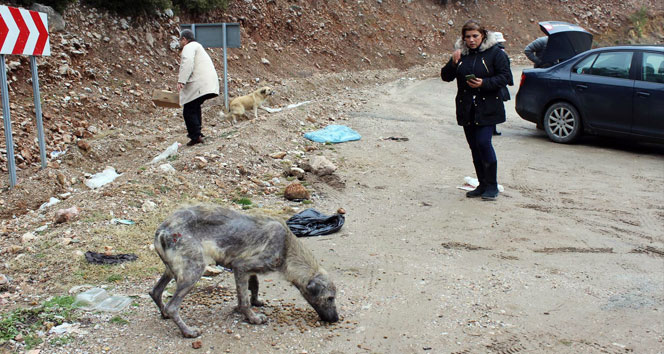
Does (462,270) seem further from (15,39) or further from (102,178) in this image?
(15,39)

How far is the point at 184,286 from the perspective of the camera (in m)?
3.90

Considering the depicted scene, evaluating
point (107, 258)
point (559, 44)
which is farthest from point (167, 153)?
point (559, 44)

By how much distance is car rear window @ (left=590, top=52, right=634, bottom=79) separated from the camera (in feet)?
33.0

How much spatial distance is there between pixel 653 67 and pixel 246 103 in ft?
23.2

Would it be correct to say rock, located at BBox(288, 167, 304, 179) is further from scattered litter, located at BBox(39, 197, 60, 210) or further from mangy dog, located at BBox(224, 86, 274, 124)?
mangy dog, located at BBox(224, 86, 274, 124)

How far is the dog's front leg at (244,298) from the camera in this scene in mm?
4102

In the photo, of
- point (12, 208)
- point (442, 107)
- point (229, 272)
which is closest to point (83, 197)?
point (12, 208)

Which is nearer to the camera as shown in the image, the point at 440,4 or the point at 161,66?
the point at 161,66

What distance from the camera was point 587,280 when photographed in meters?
5.27

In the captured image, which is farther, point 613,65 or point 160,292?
point 613,65

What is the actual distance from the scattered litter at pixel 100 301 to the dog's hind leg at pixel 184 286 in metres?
0.68

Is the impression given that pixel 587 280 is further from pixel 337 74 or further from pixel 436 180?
pixel 337 74

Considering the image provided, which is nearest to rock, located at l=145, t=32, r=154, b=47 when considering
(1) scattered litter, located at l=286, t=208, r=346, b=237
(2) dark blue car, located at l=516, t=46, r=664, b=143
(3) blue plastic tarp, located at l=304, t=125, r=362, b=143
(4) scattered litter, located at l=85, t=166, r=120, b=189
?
(3) blue plastic tarp, located at l=304, t=125, r=362, b=143

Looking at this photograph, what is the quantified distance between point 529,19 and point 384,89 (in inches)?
547
